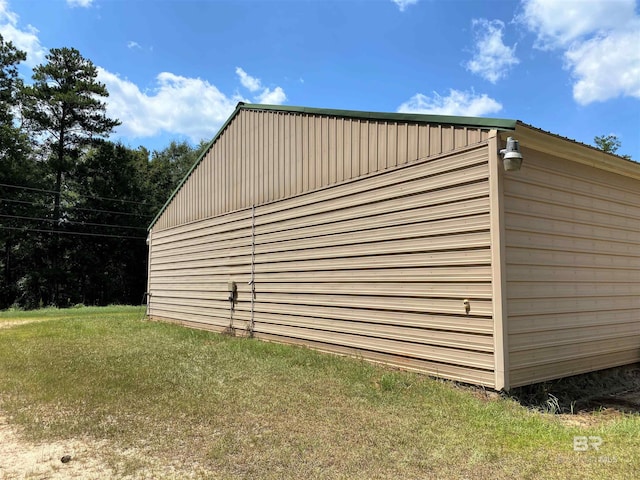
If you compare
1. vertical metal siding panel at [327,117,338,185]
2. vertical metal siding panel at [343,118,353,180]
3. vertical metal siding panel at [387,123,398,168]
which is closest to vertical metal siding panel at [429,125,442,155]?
vertical metal siding panel at [387,123,398,168]


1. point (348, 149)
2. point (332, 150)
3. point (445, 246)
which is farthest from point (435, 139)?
point (332, 150)

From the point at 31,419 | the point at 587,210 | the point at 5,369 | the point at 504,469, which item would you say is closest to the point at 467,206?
the point at 587,210

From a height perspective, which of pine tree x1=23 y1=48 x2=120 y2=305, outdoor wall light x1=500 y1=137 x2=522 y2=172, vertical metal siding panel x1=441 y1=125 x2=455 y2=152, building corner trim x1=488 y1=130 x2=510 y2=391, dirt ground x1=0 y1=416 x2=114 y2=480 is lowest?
dirt ground x1=0 y1=416 x2=114 y2=480

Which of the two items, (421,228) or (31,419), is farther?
(421,228)

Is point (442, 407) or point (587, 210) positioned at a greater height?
point (587, 210)

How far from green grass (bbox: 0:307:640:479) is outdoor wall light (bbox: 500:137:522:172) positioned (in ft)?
7.83

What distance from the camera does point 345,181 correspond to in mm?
6941

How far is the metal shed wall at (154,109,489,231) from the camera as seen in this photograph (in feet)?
19.1

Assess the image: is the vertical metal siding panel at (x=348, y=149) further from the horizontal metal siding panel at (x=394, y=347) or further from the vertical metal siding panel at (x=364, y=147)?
the horizontal metal siding panel at (x=394, y=347)

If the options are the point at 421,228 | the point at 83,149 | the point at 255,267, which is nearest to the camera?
the point at 421,228

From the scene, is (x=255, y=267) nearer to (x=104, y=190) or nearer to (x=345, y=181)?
(x=345, y=181)

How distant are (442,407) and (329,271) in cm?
334

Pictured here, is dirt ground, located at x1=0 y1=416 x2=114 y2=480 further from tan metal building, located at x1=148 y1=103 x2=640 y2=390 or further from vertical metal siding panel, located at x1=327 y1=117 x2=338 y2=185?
vertical metal siding panel, located at x1=327 y1=117 x2=338 y2=185

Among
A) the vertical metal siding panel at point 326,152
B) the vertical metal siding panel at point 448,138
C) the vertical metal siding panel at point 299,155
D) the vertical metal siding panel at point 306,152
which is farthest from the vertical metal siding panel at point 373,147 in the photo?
the vertical metal siding panel at point 299,155
